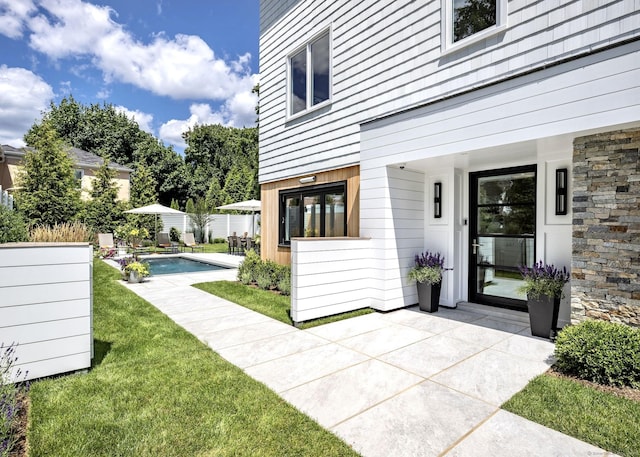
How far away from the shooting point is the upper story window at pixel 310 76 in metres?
7.41

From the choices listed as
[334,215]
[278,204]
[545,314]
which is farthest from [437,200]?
[278,204]

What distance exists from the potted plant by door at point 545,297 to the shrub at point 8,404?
5157 millimetres

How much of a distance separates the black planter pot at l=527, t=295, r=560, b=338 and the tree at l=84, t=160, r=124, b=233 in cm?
1928

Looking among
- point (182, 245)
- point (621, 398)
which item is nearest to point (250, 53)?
point (182, 245)

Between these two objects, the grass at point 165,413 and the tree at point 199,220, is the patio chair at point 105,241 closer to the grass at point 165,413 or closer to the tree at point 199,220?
the tree at point 199,220

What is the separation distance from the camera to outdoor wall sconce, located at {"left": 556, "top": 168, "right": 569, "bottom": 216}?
14.9 feet

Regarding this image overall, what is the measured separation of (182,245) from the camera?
18.0 m

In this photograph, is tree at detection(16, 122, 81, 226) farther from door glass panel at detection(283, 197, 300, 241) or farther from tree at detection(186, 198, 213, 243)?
door glass panel at detection(283, 197, 300, 241)

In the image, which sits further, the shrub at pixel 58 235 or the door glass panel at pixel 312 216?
the shrub at pixel 58 235

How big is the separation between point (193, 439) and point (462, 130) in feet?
14.7

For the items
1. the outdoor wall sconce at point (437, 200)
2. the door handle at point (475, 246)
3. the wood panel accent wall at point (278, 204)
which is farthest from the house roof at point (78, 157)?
the door handle at point (475, 246)

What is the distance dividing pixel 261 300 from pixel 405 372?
389 centimetres

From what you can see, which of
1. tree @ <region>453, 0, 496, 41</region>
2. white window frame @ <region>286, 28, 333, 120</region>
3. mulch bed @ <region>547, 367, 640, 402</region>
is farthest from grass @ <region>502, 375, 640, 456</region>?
white window frame @ <region>286, 28, 333, 120</region>

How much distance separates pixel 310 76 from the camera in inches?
305
